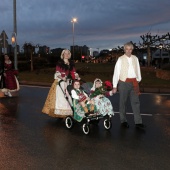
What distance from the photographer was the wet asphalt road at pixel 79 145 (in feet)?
18.5

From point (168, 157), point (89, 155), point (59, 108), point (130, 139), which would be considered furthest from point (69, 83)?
point (168, 157)

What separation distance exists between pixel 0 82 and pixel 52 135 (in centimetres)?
778

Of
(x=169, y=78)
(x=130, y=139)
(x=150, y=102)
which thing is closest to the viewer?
(x=130, y=139)

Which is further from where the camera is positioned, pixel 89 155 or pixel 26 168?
pixel 89 155

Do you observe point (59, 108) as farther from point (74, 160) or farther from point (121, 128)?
point (74, 160)

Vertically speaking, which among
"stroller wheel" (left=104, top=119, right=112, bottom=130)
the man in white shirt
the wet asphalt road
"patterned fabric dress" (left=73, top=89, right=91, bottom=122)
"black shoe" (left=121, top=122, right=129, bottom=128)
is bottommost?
the wet asphalt road

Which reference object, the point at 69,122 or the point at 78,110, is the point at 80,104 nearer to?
the point at 78,110

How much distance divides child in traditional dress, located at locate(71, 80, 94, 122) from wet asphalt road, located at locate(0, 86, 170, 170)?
39 centimetres

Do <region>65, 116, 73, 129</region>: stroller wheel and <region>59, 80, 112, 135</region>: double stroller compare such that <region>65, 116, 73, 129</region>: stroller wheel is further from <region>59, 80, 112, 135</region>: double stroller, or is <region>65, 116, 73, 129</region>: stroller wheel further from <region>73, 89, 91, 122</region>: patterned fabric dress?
<region>73, 89, 91, 122</region>: patterned fabric dress

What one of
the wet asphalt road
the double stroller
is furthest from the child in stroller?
the wet asphalt road

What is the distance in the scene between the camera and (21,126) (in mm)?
8648

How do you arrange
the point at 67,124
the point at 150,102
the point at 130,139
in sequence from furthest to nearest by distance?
the point at 150,102
the point at 67,124
the point at 130,139

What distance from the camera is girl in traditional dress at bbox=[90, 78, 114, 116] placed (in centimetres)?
788

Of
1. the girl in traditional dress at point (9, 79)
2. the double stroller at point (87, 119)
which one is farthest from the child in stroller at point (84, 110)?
the girl in traditional dress at point (9, 79)
